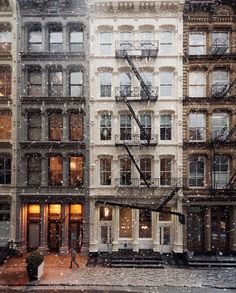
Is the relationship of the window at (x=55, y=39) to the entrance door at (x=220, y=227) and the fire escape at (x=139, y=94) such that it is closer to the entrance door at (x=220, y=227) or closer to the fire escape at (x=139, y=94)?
the fire escape at (x=139, y=94)

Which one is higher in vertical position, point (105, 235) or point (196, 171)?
point (196, 171)

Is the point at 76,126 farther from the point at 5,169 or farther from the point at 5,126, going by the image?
the point at 5,169

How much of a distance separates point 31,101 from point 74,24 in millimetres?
6622

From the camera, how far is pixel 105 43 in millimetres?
25141

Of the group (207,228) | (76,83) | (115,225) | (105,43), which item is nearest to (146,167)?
(115,225)

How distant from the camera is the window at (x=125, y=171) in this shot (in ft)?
82.1

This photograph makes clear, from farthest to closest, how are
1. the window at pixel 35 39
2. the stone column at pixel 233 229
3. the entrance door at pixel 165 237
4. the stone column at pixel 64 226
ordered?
1. the window at pixel 35 39
2. the entrance door at pixel 165 237
3. the stone column at pixel 64 226
4. the stone column at pixel 233 229

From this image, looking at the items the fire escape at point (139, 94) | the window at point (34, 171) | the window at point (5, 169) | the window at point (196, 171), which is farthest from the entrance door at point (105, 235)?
the window at point (5, 169)

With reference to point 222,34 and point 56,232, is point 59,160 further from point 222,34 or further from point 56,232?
point 222,34

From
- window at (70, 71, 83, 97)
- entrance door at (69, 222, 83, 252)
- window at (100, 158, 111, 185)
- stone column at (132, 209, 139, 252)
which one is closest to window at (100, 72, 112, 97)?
window at (70, 71, 83, 97)

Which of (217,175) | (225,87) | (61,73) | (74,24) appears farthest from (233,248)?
(74,24)

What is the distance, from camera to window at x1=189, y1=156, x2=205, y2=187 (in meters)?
24.8

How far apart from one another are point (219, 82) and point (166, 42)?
494 centimetres

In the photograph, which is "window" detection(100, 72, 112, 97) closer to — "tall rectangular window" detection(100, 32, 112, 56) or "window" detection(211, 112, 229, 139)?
"tall rectangular window" detection(100, 32, 112, 56)
